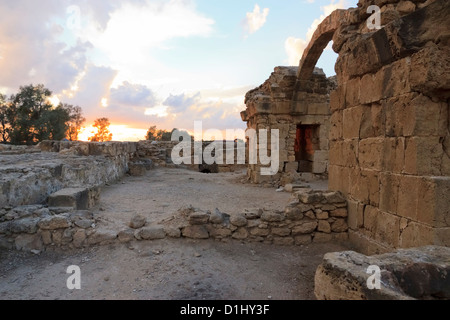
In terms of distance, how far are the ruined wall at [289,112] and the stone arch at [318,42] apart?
0.39 m

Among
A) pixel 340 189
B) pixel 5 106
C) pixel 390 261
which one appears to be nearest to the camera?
pixel 390 261

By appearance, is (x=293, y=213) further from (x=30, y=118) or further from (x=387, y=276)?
(x=30, y=118)

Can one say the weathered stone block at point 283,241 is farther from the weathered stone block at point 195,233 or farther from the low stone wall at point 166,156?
the low stone wall at point 166,156

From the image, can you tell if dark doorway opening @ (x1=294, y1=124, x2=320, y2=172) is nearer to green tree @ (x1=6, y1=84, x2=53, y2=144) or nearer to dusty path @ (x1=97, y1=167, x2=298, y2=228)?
dusty path @ (x1=97, y1=167, x2=298, y2=228)

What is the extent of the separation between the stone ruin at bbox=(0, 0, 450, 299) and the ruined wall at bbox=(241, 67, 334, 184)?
11.8 feet

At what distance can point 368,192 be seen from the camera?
4.27 meters

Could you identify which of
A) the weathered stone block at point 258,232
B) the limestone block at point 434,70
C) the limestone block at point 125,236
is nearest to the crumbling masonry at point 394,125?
A: the limestone block at point 434,70

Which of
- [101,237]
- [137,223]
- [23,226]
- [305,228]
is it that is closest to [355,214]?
[305,228]

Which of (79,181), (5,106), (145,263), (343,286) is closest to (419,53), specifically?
(343,286)

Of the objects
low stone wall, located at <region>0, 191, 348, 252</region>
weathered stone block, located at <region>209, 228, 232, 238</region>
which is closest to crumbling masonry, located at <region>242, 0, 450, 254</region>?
low stone wall, located at <region>0, 191, 348, 252</region>

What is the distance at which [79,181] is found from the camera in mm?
7277

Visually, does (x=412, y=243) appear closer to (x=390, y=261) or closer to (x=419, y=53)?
(x=390, y=261)

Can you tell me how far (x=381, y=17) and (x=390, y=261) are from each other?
134 inches

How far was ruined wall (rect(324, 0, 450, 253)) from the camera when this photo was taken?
3.20m
